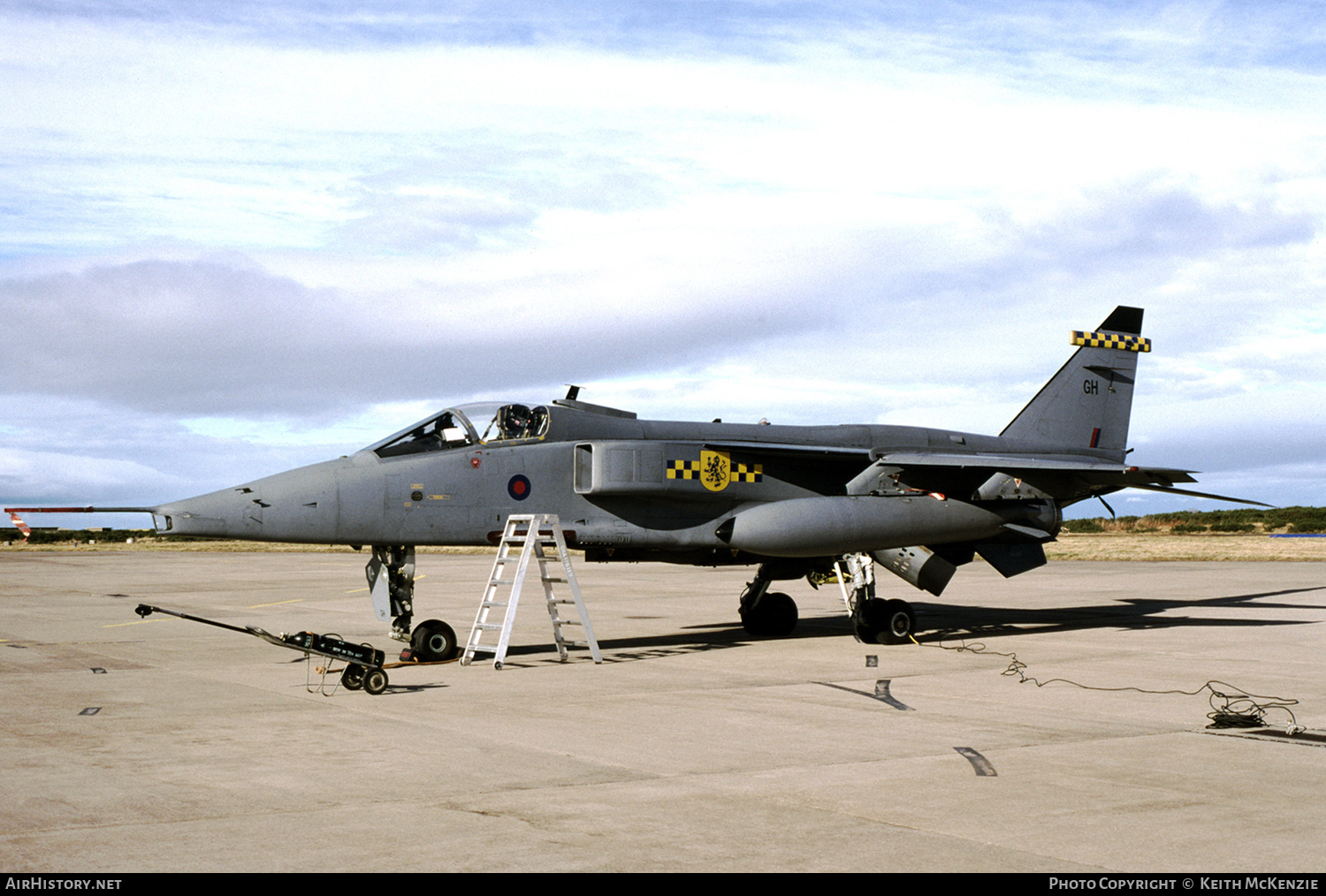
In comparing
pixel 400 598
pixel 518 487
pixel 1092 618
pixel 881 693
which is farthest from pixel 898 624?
pixel 400 598

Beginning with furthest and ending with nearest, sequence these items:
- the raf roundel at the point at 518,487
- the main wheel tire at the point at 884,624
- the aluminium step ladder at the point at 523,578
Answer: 1. the main wheel tire at the point at 884,624
2. the raf roundel at the point at 518,487
3. the aluminium step ladder at the point at 523,578

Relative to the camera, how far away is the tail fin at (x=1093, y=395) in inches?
750

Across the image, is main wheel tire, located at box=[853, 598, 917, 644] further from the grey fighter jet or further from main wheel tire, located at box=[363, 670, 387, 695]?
main wheel tire, located at box=[363, 670, 387, 695]

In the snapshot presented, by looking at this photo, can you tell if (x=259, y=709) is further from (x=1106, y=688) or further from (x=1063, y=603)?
(x=1063, y=603)

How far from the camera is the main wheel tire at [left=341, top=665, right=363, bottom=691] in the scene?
10.4m

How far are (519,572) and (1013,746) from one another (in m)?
6.24

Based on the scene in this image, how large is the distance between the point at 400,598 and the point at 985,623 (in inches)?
384

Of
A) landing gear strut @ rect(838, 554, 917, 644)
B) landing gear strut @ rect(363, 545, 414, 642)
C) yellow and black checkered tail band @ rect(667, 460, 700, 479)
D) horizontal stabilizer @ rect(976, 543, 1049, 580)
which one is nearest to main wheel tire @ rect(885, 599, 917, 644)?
landing gear strut @ rect(838, 554, 917, 644)

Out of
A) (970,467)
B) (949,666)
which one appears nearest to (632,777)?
(949,666)

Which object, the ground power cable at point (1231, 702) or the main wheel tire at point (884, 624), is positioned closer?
the ground power cable at point (1231, 702)

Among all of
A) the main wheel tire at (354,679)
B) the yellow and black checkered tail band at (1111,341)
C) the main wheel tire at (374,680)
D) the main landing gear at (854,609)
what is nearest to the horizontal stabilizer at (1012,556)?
the main landing gear at (854,609)

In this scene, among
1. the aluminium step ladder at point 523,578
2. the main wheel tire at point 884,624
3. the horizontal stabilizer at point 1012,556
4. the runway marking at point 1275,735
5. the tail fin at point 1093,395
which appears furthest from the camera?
the tail fin at point 1093,395

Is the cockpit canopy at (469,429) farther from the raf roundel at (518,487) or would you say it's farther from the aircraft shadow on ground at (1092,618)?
the aircraft shadow on ground at (1092,618)

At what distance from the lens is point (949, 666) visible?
12.8 m
